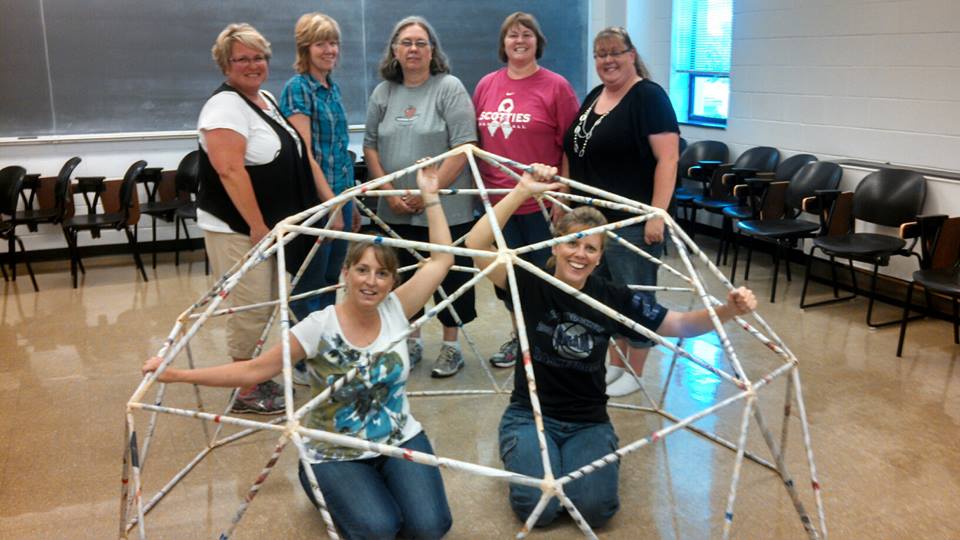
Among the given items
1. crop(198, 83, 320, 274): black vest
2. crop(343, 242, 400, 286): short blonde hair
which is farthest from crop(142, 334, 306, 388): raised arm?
crop(198, 83, 320, 274): black vest

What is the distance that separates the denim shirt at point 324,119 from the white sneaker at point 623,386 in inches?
60.7

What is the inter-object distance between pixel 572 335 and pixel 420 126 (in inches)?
54.9

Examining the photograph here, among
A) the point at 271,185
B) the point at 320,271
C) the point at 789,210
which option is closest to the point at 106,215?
the point at 320,271

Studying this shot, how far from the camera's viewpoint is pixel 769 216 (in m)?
5.52

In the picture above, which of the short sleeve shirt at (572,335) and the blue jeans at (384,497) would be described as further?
the short sleeve shirt at (572,335)

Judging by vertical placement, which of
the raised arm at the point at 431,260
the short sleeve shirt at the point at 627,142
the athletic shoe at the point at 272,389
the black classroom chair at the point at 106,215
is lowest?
the athletic shoe at the point at 272,389

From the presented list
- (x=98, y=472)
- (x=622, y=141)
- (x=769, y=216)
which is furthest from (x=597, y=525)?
(x=769, y=216)

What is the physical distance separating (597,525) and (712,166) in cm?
413

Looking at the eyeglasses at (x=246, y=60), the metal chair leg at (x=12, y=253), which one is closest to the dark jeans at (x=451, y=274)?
the eyeglasses at (x=246, y=60)

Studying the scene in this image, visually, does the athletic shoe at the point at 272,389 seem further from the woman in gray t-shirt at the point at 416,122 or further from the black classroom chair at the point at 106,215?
the black classroom chair at the point at 106,215

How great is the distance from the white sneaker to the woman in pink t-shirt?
2.09 feet

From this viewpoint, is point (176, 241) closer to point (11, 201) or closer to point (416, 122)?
point (11, 201)

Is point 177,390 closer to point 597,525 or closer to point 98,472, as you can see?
point 98,472

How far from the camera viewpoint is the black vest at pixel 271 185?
3.31 m
